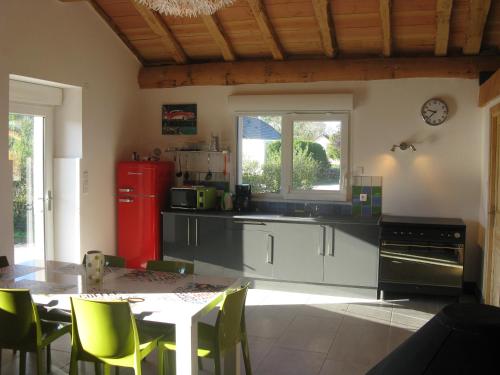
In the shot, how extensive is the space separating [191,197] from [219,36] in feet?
6.13

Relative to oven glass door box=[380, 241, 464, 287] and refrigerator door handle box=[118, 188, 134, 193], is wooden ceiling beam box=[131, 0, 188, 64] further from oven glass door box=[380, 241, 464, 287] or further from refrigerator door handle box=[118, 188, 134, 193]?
oven glass door box=[380, 241, 464, 287]

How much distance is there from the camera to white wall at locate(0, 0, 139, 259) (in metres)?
4.66

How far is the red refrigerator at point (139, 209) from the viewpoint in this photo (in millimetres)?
6195

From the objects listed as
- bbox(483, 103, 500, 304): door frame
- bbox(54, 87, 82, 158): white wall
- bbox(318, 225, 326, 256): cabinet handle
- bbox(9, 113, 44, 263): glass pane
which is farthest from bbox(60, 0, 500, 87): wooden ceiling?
bbox(318, 225, 326, 256): cabinet handle

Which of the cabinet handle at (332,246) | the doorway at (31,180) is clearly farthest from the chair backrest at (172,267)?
the cabinet handle at (332,246)

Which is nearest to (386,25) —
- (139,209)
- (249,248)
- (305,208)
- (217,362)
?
(305,208)

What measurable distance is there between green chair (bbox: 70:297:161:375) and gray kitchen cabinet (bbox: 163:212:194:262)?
10.8 feet

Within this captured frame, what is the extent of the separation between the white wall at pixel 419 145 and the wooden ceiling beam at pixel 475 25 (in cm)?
38

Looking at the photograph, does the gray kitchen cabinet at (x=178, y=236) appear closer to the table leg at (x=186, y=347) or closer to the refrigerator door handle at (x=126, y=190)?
the refrigerator door handle at (x=126, y=190)

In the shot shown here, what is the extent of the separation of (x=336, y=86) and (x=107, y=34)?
270cm

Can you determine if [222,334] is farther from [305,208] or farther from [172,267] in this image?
[305,208]

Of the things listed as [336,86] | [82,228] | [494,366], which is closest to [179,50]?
[336,86]

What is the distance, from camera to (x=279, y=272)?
229 inches

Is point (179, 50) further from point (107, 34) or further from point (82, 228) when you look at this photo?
point (82, 228)
